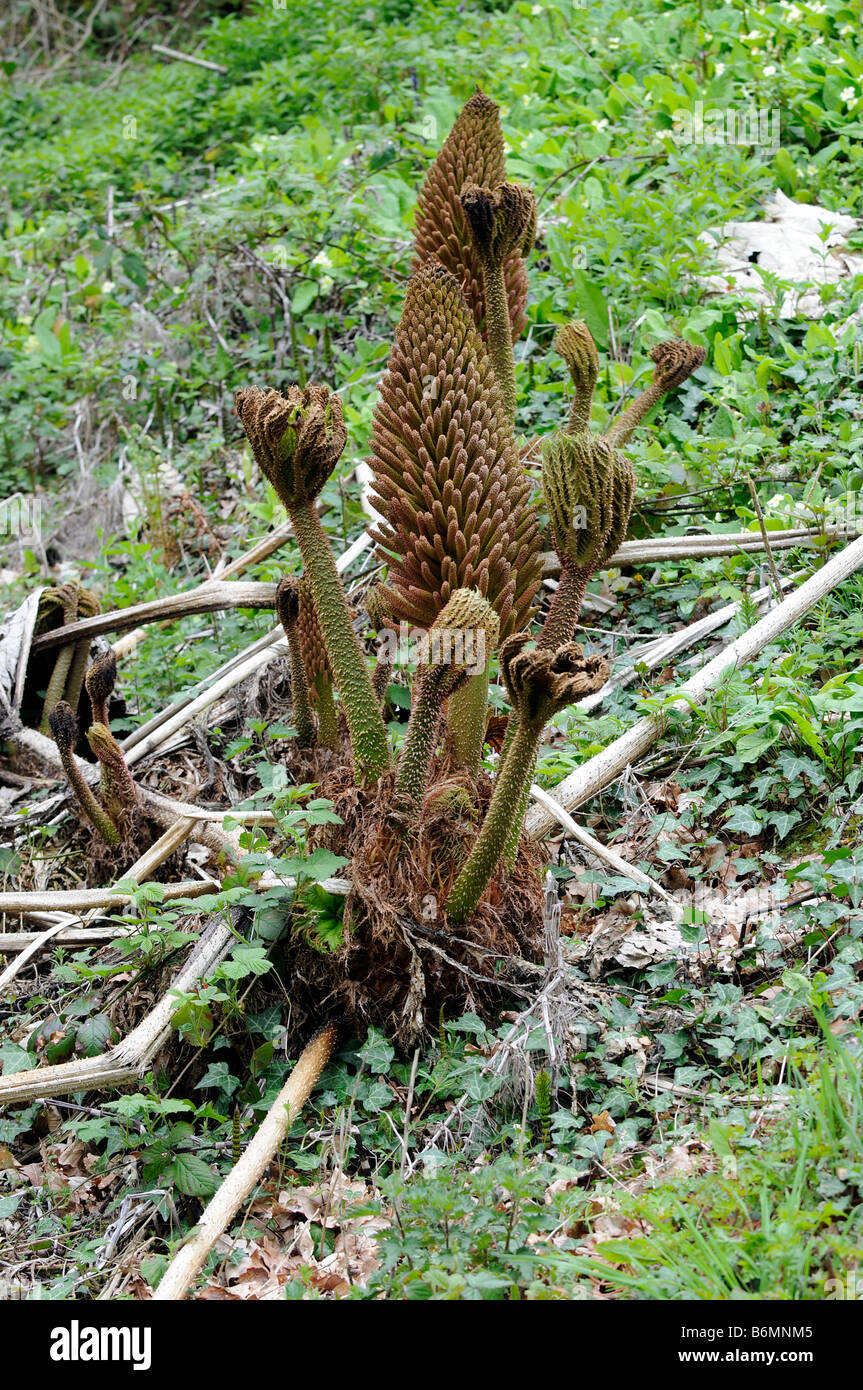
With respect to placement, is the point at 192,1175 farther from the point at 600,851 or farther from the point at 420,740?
the point at 600,851

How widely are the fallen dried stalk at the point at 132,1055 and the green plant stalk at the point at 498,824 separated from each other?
0.54m

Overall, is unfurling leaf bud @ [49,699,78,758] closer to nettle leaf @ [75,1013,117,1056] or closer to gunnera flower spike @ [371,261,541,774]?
nettle leaf @ [75,1013,117,1056]

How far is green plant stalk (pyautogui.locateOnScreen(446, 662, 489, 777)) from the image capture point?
2.52 meters

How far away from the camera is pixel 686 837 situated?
3027mm

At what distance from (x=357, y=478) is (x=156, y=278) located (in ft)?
9.00

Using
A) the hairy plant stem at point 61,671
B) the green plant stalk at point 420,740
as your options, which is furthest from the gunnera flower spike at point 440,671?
the hairy plant stem at point 61,671

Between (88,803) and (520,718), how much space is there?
57.6 inches

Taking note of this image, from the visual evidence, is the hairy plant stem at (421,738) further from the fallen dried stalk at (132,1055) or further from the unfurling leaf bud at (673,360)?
the unfurling leaf bud at (673,360)

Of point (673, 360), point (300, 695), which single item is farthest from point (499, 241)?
point (300, 695)

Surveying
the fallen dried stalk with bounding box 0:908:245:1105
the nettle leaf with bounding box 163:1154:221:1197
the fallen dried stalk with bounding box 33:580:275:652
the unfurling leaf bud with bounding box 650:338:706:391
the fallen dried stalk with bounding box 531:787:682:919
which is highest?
the unfurling leaf bud with bounding box 650:338:706:391

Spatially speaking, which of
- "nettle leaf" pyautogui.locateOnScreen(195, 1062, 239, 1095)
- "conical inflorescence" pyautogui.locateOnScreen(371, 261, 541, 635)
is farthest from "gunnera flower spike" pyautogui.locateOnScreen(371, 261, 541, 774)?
"nettle leaf" pyautogui.locateOnScreen(195, 1062, 239, 1095)

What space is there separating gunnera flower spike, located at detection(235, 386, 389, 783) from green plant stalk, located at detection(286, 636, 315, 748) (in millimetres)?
249

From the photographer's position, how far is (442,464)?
230cm
